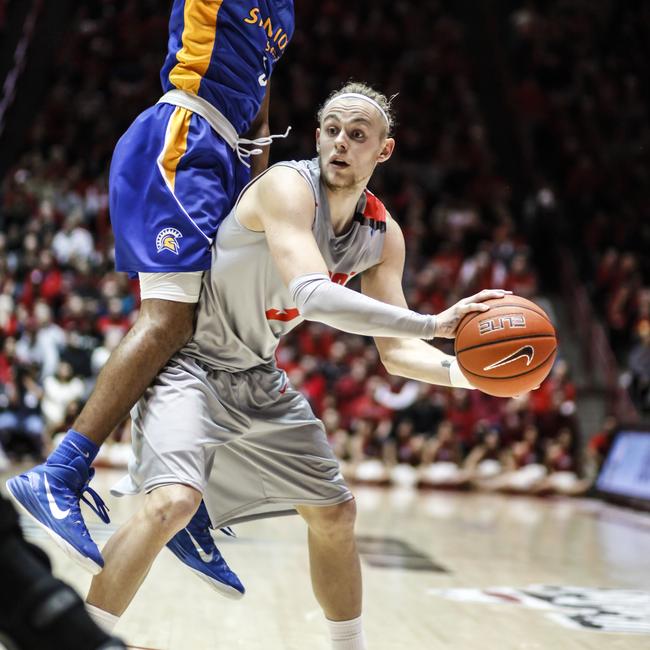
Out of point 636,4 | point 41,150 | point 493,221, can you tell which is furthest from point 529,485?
point 636,4

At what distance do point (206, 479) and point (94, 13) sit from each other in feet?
51.8

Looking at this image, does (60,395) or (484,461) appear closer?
(60,395)

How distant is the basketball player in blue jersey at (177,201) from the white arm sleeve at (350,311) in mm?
442

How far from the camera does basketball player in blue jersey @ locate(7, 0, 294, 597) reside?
2990mm

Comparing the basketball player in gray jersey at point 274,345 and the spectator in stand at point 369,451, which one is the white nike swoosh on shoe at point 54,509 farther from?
the spectator in stand at point 369,451

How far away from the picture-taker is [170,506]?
112 inches

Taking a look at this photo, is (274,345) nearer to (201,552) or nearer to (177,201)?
(177,201)

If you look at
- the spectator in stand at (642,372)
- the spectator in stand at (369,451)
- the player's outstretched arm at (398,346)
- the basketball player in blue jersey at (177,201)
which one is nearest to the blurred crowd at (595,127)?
the spectator in stand at (642,372)

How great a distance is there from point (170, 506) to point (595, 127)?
16.2 metres

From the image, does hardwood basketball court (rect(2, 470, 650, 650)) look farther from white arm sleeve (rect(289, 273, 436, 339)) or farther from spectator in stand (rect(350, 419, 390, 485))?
spectator in stand (rect(350, 419, 390, 485))

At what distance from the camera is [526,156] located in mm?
17031

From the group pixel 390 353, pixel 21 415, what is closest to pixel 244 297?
pixel 390 353

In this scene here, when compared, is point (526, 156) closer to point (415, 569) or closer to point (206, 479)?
point (415, 569)

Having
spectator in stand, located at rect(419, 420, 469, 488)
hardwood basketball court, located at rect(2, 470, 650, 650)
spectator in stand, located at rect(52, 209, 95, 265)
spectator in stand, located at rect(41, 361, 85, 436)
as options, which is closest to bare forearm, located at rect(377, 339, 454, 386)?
hardwood basketball court, located at rect(2, 470, 650, 650)
